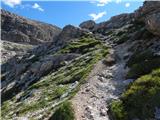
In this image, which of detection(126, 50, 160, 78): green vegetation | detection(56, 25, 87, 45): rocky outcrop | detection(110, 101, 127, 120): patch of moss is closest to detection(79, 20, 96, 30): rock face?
detection(56, 25, 87, 45): rocky outcrop

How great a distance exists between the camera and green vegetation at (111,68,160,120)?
28.2m

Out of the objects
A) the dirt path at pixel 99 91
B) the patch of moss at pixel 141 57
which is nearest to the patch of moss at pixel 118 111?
the dirt path at pixel 99 91

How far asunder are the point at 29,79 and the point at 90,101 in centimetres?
3891

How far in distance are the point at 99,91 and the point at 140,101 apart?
686cm

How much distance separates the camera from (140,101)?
95.7ft

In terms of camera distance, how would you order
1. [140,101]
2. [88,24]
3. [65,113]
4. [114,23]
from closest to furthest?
[140,101] → [65,113] → [114,23] → [88,24]

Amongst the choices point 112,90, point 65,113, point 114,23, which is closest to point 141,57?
point 112,90

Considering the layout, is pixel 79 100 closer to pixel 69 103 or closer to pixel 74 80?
pixel 69 103

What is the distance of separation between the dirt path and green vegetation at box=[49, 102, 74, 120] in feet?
1.70

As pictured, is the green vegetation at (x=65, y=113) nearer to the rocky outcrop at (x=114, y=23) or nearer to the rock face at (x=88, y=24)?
the rocky outcrop at (x=114, y=23)

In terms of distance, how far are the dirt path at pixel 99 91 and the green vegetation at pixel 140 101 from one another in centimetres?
130

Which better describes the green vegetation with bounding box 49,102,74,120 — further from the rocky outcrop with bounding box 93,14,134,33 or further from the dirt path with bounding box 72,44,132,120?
the rocky outcrop with bounding box 93,14,134,33

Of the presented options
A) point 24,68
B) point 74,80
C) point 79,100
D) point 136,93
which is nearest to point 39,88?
point 74,80

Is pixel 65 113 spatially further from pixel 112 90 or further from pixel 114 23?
pixel 114 23
